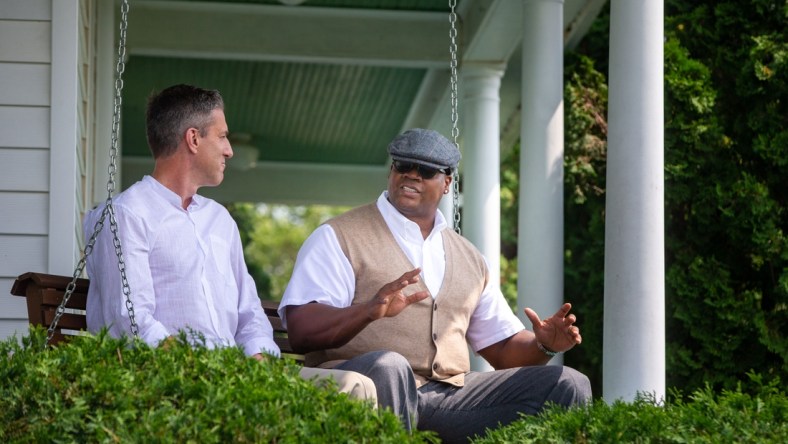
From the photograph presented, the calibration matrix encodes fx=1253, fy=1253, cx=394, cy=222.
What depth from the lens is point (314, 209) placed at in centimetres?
3597

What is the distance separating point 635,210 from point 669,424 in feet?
5.88

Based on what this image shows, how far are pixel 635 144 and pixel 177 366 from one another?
7.76 feet

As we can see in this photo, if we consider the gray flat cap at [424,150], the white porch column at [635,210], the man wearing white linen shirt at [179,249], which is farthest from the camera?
the white porch column at [635,210]

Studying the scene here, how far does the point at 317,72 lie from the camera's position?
8820 mm

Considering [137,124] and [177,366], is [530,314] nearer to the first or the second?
[177,366]

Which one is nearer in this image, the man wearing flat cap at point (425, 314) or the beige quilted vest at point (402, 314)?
the man wearing flat cap at point (425, 314)

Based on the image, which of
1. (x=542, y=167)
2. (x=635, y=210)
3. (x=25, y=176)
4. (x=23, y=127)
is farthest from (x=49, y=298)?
(x=542, y=167)

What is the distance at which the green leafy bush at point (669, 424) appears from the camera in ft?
9.12

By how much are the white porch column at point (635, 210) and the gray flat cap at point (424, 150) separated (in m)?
0.87

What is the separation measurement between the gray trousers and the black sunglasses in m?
0.65

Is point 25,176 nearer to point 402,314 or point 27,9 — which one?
Result: point 27,9

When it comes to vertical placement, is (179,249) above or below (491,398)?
above

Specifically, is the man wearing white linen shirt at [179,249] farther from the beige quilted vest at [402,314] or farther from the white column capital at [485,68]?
the white column capital at [485,68]

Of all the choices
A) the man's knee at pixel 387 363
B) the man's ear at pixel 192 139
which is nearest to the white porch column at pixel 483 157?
the man's ear at pixel 192 139
